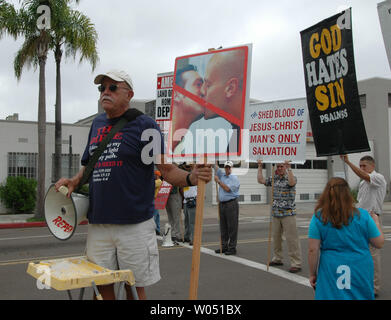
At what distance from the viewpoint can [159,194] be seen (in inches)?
386

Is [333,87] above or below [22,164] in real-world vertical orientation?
above

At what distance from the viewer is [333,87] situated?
4359 millimetres

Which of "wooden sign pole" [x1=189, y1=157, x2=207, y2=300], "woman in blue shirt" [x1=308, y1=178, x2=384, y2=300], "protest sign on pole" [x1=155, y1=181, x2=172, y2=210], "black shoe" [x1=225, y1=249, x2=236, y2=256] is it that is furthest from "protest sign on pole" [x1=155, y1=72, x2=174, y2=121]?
"wooden sign pole" [x1=189, y1=157, x2=207, y2=300]

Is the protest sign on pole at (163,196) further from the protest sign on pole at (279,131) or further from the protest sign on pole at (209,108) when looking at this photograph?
the protest sign on pole at (209,108)

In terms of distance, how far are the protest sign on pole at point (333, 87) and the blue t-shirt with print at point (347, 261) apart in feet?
3.94

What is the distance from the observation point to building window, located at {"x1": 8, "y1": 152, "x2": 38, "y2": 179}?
17.6 m

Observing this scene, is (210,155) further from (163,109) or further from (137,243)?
(163,109)

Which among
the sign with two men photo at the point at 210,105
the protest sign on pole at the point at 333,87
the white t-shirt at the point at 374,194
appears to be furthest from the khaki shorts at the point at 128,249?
the white t-shirt at the point at 374,194

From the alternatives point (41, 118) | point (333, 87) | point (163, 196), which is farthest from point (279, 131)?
point (41, 118)

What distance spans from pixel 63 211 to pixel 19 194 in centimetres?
1512

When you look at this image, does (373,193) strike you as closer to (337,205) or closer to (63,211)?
(337,205)

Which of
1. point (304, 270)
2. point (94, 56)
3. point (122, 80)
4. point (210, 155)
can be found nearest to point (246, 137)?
point (210, 155)

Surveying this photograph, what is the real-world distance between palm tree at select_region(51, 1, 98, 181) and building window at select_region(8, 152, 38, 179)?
306cm
